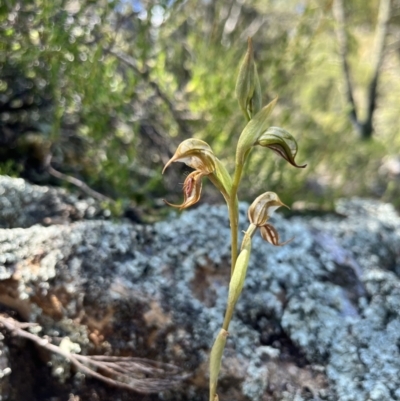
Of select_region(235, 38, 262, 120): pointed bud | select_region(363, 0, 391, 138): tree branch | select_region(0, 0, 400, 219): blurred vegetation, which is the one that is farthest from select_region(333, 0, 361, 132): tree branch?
select_region(235, 38, 262, 120): pointed bud

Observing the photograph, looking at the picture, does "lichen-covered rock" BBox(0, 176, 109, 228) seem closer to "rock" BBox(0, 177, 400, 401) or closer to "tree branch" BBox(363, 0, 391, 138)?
"rock" BBox(0, 177, 400, 401)

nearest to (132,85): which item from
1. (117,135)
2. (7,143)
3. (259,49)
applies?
(117,135)

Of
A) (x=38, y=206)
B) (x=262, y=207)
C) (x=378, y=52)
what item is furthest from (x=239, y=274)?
(x=378, y=52)

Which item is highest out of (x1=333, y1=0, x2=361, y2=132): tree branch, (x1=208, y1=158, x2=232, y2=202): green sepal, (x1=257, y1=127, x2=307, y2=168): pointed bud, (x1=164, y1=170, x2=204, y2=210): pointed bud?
(x1=333, y1=0, x2=361, y2=132): tree branch

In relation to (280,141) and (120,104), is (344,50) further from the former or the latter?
(280,141)

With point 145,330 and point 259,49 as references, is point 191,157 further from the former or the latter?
point 259,49

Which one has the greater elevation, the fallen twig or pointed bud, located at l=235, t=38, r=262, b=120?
pointed bud, located at l=235, t=38, r=262, b=120

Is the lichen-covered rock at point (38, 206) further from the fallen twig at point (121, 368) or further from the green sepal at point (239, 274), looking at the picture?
the green sepal at point (239, 274)

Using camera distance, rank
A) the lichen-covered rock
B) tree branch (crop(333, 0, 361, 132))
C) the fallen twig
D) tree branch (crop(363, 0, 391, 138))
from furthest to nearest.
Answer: tree branch (crop(363, 0, 391, 138)), tree branch (crop(333, 0, 361, 132)), the lichen-covered rock, the fallen twig

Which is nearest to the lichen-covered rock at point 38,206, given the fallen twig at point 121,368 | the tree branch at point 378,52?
the fallen twig at point 121,368
